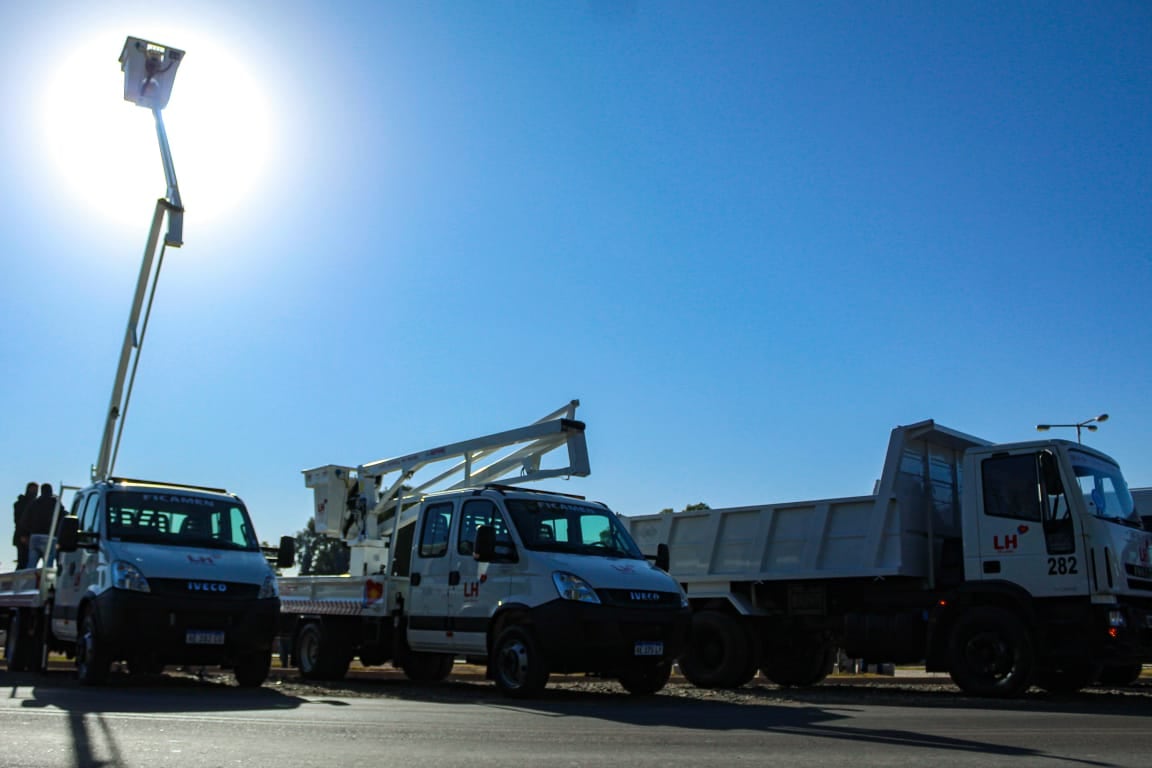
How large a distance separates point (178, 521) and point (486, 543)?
11.9ft

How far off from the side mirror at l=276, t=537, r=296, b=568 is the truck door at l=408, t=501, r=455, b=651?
141 centimetres

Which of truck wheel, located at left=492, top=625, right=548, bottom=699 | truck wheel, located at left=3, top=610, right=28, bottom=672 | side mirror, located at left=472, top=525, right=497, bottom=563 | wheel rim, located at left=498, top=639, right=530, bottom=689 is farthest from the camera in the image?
truck wheel, located at left=3, top=610, right=28, bottom=672

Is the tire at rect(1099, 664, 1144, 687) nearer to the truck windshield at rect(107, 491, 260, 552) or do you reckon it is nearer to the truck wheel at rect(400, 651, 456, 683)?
the truck wheel at rect(400, 651, 456, 683)

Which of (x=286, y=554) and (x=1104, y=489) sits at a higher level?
(x=1104, y=489)

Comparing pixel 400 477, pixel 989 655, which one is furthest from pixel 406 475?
pixel 989 655

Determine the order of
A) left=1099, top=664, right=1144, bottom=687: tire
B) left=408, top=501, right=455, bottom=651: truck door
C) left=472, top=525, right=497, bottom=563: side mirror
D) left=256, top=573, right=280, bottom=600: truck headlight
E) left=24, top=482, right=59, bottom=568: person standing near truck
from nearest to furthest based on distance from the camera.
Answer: left=472, top=525, right=497, bottom=563: side mirror < left=256, top=573, right=280, bottom=600: truck headlight < left=408, top=501, right=455, bottom=651: truck door < left=1099, top=664, right=1144, bottom=687: tire < left=24, top=482, right=59, bottom=568: person standing near truck

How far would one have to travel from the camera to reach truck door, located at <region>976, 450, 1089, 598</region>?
13.0m

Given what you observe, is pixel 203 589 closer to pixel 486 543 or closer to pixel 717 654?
pixel 486 543

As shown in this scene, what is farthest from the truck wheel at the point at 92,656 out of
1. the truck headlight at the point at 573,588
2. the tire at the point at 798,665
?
the tire at the point at 798,665

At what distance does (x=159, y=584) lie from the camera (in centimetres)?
1205

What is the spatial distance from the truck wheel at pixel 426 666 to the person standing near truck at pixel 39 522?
505 cm

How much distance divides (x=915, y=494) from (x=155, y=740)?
32.6ft

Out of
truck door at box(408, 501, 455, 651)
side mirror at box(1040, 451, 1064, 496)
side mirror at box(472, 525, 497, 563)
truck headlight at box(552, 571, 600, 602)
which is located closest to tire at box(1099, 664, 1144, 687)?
side mirror at box(1040, 451, 1064, 496)

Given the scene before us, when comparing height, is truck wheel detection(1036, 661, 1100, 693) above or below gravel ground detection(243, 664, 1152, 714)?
above
